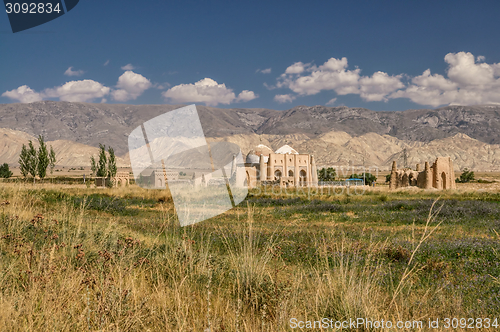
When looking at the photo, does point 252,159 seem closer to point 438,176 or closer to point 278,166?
point 278,166

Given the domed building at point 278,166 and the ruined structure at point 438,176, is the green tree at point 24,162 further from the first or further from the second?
the ruined structure at point 438,176

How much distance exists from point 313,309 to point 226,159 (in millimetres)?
104084

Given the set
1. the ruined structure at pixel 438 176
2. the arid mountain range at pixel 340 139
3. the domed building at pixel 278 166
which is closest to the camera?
the ruined structure at pixel 438 176

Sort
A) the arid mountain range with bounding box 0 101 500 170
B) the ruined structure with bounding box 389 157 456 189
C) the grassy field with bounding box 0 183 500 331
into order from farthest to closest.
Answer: the arid mountain range with bounding box 0 101 500 170 → the ruined structure with bounding box 389 157 456 189 → the grassy field with bounding box 0 183 500 331

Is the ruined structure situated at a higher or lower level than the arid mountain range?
lower

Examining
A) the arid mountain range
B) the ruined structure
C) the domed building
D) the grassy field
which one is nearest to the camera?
the grassy field

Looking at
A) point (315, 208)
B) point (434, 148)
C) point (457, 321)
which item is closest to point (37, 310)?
point (457, 321)

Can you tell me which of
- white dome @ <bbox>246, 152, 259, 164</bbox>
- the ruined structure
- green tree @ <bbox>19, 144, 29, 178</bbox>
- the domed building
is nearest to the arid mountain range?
the domed building

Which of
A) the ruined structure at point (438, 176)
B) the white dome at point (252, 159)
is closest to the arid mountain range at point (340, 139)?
the white dome at point (252, 159)

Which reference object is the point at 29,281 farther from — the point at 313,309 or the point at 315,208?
the point at 315,208

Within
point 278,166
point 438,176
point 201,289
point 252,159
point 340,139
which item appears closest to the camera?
point 201,289

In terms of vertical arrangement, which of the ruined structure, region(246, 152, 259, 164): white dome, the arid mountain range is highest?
the arid mountain range

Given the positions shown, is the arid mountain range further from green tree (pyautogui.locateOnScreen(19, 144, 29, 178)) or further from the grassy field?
the grassy field

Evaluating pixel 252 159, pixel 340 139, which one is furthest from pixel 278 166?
pixel 340 139
